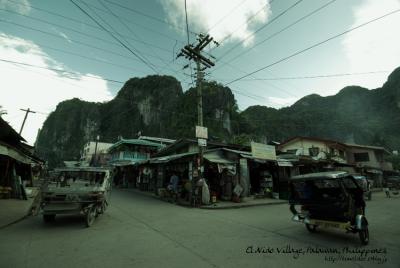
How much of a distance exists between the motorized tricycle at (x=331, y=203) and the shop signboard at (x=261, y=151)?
7.72m

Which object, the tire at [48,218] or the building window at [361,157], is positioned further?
the building window at [361,157]

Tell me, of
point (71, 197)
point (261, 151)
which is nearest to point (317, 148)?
point (261, 151)

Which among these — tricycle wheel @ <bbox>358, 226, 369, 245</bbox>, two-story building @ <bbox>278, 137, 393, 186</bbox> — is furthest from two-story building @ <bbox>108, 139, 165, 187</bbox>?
tricycle wheel @ <bbox>358, 226, 369, 245</bbox>

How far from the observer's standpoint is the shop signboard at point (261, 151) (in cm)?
1527

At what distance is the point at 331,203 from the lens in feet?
20.3

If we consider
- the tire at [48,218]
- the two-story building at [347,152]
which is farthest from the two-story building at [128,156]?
the two-story building at [347,152]

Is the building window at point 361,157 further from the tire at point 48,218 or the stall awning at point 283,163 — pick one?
the tire at point 48,218

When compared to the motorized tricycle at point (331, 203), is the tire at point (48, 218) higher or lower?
lower

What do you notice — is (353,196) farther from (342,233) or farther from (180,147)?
(180,147)

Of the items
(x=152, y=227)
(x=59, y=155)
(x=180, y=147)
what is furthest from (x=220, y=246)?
(x=59, y=155)

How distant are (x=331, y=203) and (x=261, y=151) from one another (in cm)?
957

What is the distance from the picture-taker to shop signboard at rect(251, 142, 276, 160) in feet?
50.1

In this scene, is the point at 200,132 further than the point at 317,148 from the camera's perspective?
No

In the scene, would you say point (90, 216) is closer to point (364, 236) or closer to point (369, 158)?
point (364, 236)
